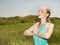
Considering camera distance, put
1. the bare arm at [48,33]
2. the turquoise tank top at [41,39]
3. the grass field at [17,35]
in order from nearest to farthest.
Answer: the bare arm at [48,33] < the turquoise tank top at [41,39] < the grass field at [17,35]

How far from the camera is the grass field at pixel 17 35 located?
226cm

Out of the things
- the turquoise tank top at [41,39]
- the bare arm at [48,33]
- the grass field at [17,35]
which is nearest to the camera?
the bare arm at [48,33]

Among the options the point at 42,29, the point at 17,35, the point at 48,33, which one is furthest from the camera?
the point at 17,35

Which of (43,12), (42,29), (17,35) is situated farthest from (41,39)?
(17,35)

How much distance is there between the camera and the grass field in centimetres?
226

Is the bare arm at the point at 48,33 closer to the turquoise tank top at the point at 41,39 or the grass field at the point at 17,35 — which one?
the turquoise tank top at the point at 41,39

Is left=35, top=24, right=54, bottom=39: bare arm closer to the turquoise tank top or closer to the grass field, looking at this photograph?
the turquoise tank top

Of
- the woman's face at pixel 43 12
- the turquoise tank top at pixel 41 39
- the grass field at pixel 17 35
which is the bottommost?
the grass field at pixel 17 35

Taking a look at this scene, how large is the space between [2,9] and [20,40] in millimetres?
539

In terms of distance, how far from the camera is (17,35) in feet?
7.54

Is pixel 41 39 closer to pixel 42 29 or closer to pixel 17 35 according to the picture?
pixel 42 29

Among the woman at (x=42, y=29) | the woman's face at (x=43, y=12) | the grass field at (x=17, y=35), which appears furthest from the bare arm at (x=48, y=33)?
the grass field at (x=17, y=35)

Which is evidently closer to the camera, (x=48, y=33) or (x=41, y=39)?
(x=48, y=33)

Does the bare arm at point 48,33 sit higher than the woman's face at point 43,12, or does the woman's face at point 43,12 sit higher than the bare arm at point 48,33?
the woman's face at point 43,12
